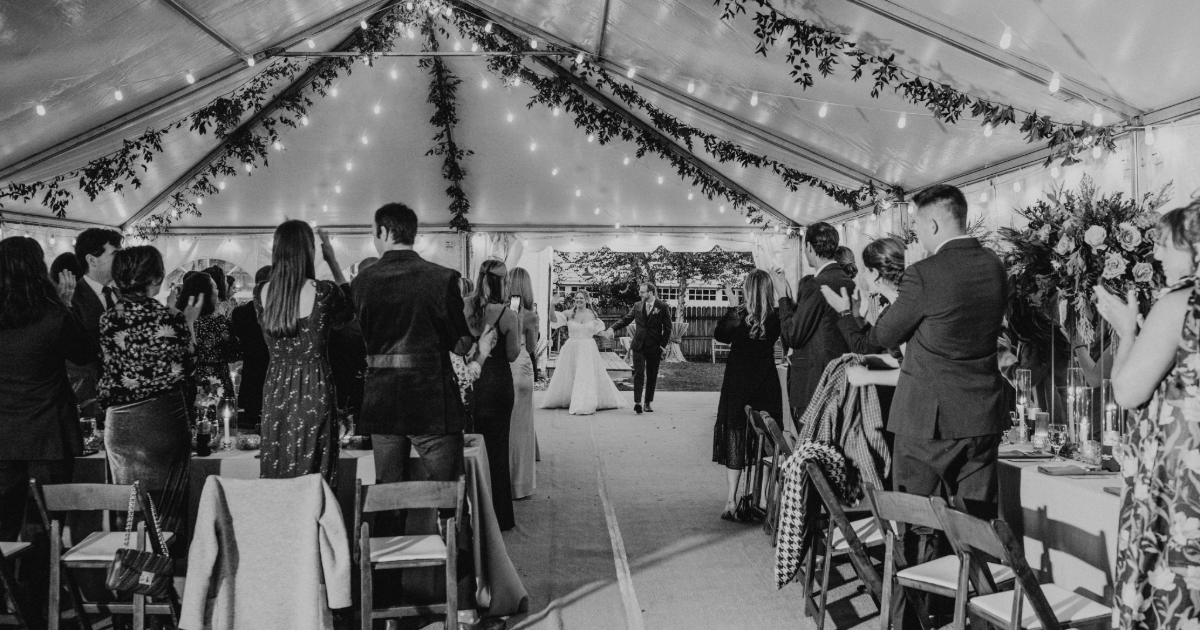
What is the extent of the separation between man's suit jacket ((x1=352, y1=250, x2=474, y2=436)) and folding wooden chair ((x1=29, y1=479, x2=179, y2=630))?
808 millimetres

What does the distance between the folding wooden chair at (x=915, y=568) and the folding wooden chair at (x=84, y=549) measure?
2.21 metres

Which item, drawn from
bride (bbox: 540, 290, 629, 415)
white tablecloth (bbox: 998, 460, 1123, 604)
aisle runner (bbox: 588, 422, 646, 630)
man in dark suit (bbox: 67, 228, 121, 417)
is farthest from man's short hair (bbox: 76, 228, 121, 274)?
bride (bbox: 540, 290, 629, 415)

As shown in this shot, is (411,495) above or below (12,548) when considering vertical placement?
above

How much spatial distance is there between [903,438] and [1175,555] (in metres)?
0.99

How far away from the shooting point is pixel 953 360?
Answer: 9.03 feet

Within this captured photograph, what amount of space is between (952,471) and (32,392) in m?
3.22

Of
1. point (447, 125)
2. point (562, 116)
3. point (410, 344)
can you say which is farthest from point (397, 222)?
point (447, 125)

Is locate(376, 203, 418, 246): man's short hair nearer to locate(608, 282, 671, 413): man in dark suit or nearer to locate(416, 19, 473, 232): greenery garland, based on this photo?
locate(416, 19, 473, 232): greenery garland

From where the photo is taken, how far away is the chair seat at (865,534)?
10.3 feet

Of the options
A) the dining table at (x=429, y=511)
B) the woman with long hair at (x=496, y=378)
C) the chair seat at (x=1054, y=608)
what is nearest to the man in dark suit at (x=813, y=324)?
the woman with long hair at (x=496, y=378)

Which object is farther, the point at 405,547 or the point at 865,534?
the point at 865,534

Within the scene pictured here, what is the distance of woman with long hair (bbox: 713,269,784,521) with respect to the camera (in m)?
4.77

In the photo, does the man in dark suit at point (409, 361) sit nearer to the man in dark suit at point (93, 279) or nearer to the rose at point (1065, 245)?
the man in dark suit at point (93, 279)

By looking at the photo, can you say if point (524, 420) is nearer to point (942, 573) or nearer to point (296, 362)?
point (296, 362)
